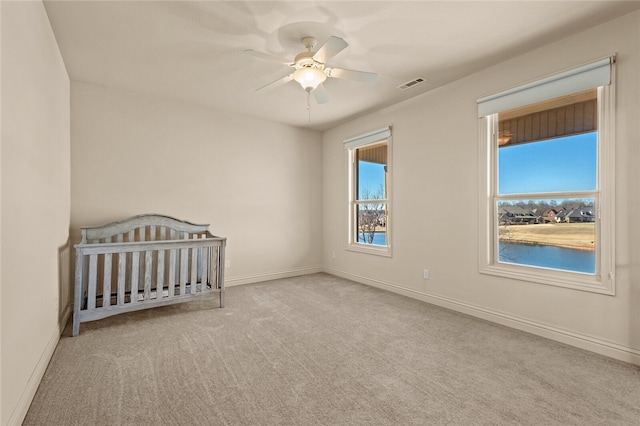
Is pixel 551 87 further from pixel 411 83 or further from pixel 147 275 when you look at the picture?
pixel 147 275

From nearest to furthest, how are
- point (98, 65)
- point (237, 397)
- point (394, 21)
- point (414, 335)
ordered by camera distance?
point (237, 397)
point (394, 21)
point (414, 335)
point (98, 65)

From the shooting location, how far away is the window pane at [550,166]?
2.53m

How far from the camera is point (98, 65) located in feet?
9.94

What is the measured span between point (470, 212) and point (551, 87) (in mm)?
1333

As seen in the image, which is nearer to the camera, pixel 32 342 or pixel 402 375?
pixel 32 342

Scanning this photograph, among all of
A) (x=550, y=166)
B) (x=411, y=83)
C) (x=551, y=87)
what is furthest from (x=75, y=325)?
(x=551, y=87)

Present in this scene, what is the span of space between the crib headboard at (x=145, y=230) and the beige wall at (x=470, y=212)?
7.92 ft

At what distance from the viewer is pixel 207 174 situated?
14.2ft

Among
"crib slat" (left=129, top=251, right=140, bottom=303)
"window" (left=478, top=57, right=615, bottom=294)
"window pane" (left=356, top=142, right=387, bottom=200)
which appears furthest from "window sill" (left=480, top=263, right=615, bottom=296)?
"crib slat" (left=129, top=251, right=140, bottom=303)

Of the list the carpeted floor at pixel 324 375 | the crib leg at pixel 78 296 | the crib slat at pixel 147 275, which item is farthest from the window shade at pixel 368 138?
the crib leg at pixel 78 296

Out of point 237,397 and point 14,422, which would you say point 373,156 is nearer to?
point 237,397

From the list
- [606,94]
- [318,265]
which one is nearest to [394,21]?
[606,94]

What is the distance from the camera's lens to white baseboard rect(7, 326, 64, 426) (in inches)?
60.7

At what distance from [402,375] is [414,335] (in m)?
0.73
